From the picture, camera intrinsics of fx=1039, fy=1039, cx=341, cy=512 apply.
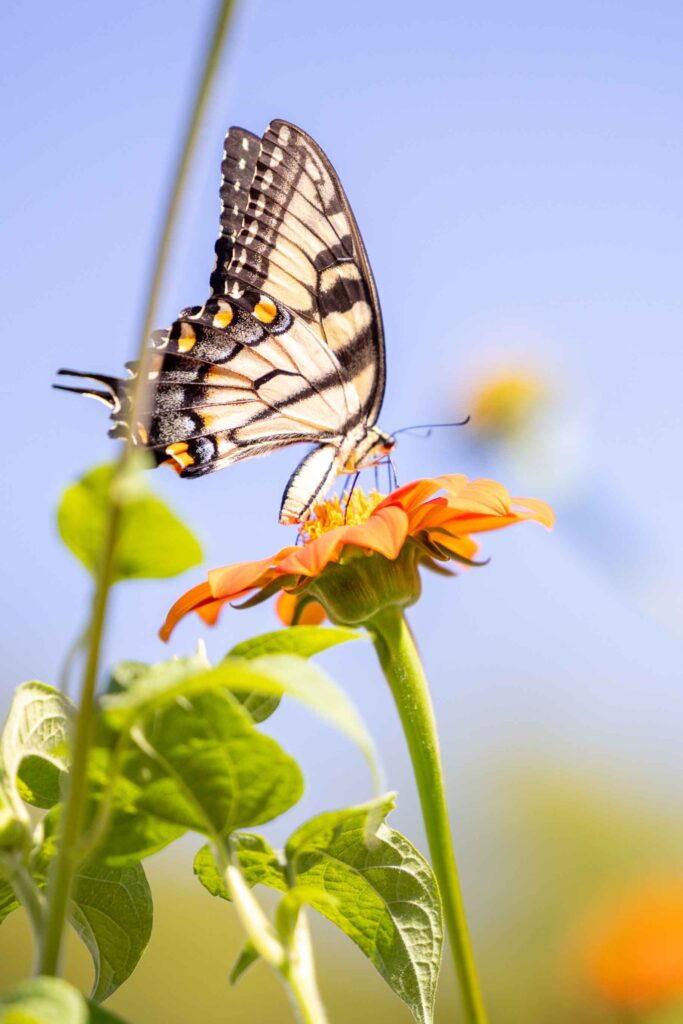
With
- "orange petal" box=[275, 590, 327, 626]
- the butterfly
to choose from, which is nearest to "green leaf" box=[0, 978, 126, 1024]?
"orange petal" box=[275, 590, 327, 626]

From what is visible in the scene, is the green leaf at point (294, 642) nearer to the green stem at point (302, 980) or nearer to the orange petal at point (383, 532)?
the green stem at point (302, 980)

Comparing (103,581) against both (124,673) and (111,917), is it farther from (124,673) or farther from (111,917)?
(111,917)

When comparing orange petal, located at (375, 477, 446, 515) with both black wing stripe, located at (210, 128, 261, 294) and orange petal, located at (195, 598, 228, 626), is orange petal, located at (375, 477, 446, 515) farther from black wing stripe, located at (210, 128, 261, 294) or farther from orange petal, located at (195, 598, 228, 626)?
black wing stripe, located at (210, 128, 261, 294)

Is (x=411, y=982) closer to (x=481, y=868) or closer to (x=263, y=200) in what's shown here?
(x=263, y=200)

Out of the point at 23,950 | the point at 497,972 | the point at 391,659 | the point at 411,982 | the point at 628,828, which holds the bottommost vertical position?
the point at 23,950

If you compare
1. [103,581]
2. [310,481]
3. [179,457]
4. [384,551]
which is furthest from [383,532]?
[179,457]

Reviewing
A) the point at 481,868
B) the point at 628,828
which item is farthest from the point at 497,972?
the point at 628,828

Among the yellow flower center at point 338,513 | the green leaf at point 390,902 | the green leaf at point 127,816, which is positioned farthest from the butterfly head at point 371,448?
the green leaf at point 127,816
